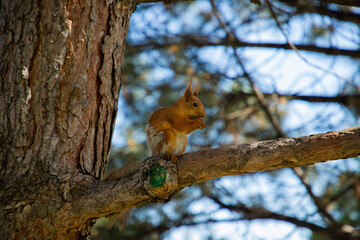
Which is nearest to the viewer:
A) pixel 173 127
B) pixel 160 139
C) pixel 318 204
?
pixel 160 139

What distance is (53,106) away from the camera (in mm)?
1772

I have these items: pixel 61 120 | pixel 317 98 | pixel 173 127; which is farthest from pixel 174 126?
pixel 317 98

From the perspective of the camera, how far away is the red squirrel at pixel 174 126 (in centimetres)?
226

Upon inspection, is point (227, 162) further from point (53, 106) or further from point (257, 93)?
point (257, 93)

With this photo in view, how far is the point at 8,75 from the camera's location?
1.79 metres

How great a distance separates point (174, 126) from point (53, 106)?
0.81m

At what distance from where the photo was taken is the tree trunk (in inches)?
62.6

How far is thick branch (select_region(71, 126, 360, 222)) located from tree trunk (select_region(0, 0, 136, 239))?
8cm

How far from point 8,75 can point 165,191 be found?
2.90 feet

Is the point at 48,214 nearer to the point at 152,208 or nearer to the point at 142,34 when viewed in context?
the point at 152,208

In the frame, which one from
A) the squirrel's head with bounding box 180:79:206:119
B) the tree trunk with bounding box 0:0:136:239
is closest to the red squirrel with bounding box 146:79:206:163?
the squirrel's head with bounding box 180:79:206:119

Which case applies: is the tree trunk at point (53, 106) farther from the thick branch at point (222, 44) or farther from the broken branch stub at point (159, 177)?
the thick branch at point (222, 44)

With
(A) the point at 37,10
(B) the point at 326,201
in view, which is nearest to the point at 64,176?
(A) the point at 37,10

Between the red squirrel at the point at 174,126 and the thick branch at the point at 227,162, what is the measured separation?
58 cm
